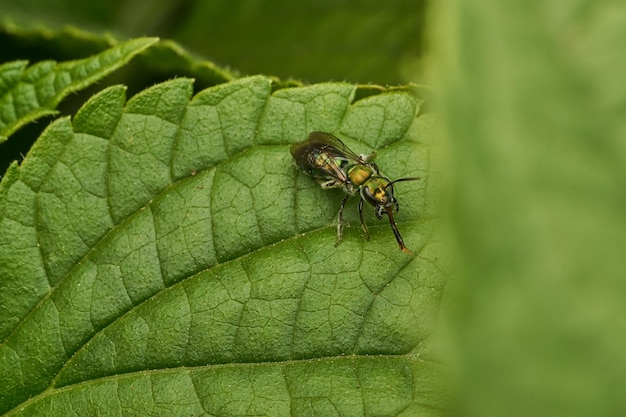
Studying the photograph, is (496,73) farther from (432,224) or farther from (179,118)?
(179,118)

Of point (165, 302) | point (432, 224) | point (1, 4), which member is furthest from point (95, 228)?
point (1, 4)

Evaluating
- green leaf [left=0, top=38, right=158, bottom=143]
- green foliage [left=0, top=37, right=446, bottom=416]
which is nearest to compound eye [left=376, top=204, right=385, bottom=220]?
green foliage [left=0, top=37, right=446, bottom=416]

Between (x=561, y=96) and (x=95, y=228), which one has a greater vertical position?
(x=95, y=228)

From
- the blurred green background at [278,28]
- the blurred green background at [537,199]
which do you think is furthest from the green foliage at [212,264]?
the blurred green background at [278,28]

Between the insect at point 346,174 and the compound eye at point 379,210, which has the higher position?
the insect at point 346,174

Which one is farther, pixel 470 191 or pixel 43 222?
pixel 43 222

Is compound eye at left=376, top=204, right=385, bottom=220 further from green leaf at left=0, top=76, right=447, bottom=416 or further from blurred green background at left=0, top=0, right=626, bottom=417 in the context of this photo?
blurred green background at left=0, top=0, right=626, bottom=417

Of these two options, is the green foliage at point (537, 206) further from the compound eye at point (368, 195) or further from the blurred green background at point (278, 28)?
the blurred green background at point (278, 28)

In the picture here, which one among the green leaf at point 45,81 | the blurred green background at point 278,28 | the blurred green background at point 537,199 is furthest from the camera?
the blurred green background at point 278,28
